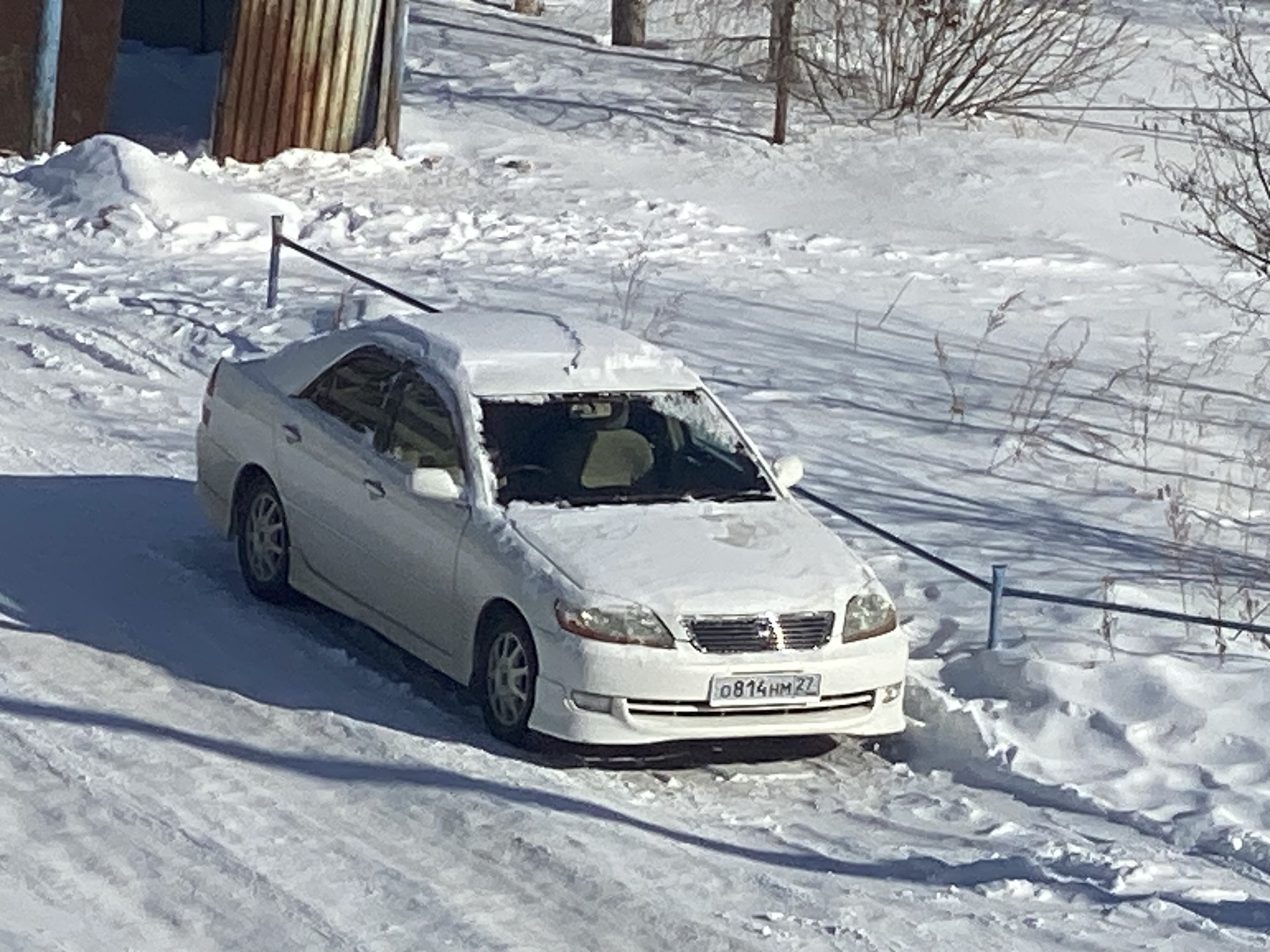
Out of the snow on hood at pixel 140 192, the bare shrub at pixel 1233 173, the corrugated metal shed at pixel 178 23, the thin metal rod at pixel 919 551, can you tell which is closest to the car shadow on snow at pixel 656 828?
the thin metal rod at pixel 919 551

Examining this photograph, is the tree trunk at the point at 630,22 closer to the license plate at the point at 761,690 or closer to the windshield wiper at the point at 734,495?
the windshield wiper at the point at 734,495

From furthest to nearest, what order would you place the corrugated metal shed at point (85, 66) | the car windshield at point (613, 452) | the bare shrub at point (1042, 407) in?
1. the corrugated metal shed at point (85, 66)
2. the bare shrub at point (1042, 407)
3. the car windshield at point (613, 452)

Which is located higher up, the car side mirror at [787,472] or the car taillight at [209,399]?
the car side mirror at [787,472]

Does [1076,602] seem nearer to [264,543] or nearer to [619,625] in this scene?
[619,625]

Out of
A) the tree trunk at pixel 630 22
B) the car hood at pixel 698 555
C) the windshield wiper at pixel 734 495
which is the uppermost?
the tree trunk at pixel 630 22

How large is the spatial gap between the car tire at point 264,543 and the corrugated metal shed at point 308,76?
1159 cm

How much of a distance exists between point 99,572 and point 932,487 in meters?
4.97

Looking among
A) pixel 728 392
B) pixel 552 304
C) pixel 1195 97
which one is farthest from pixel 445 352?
pixel 1195 97

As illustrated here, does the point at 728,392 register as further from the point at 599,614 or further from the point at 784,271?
the point at 599,614

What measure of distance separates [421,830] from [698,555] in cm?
174

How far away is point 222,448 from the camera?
1200 cm

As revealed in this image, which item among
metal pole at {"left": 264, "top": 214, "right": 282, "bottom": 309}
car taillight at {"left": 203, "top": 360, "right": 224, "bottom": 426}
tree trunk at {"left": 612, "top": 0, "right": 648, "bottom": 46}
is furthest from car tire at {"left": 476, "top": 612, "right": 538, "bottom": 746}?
tree trunk at {"left": 612, "top": 0, "right": 648, "bottom": 46}

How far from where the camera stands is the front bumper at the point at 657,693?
9422 millimetres

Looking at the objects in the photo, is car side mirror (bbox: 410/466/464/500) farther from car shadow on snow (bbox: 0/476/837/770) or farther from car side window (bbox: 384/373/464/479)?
car shadow on snow (bbox: 0/476/837/770)
